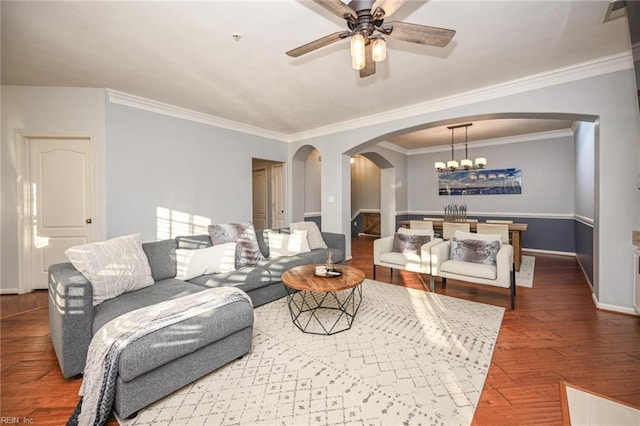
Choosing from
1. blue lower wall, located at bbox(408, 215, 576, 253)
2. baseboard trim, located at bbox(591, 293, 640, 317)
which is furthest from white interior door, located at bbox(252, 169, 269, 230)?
blue lower wall, located at bbox(408, 215, 576, 253)

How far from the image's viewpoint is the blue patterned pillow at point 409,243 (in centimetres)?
404

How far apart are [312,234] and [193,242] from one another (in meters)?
1.82

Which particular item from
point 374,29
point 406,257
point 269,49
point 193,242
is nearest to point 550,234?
point 406,257

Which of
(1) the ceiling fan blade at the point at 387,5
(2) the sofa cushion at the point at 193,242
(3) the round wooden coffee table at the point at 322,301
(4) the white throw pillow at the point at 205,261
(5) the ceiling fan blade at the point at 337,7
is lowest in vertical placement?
(3) the round wooden coffee table at the point at 322,301

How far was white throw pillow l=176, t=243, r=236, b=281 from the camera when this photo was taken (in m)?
2.88

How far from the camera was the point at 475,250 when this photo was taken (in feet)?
11.6

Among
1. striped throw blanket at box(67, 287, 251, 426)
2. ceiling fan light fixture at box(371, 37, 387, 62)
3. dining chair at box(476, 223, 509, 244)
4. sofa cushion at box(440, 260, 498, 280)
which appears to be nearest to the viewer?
striped throw blanket at box(67, 287, 251, 426)

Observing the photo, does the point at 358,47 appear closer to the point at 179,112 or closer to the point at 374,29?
the point at 374,29

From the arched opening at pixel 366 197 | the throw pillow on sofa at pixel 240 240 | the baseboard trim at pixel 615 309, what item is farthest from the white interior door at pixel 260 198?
the baseboard trim at pixel 615 309

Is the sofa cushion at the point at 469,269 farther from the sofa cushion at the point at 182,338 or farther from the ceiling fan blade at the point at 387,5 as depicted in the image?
the ceiling fan blade at the point at 387,5

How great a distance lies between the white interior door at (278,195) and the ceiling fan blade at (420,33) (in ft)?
15.3

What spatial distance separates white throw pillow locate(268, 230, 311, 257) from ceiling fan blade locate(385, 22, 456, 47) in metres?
2.83

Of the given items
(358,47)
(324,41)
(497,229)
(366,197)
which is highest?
(324,41)

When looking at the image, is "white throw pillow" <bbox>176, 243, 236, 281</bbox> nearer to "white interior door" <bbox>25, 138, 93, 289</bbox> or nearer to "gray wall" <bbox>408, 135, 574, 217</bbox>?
"white interior door" <bbox>25, 138, 93, 289</bbox>
